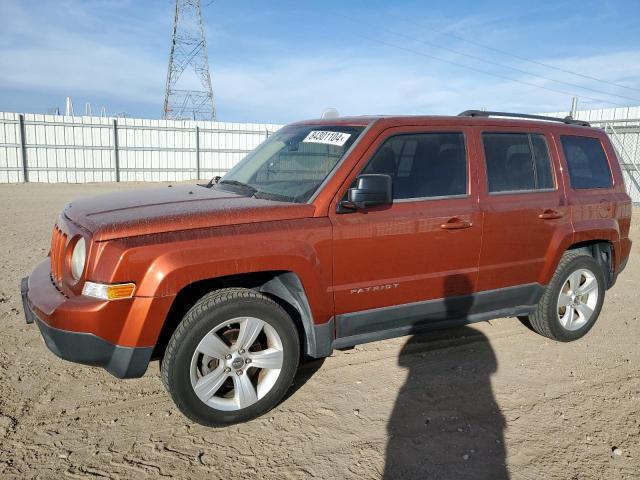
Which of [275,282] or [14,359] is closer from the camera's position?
[275,282]

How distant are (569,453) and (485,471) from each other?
58cm

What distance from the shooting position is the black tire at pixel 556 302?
14.3ft

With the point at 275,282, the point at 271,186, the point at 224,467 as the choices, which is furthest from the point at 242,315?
the point at 271,186

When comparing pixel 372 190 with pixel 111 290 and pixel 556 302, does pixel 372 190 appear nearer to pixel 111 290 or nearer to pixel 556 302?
pixel 111 290

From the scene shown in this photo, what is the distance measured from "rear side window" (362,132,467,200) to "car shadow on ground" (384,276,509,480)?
27.3 inches

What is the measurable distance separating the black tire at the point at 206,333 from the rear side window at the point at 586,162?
9.57 ft

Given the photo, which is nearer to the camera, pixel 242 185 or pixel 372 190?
pixel 372 190

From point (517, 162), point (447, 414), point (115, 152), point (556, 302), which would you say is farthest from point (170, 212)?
point (115, 152)

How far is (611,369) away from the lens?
4062 millimetres

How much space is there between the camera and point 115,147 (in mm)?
19875

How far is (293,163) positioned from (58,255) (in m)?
1.72

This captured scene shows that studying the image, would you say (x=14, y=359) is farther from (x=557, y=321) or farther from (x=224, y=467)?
(x=557, y=321)

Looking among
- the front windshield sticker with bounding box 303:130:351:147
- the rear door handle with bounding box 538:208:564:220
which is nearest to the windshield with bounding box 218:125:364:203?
the front windshield sticker with bounding box 303:130:351:147

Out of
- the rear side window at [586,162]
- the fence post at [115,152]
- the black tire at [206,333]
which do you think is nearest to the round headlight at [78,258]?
the black tire at [206,333]
